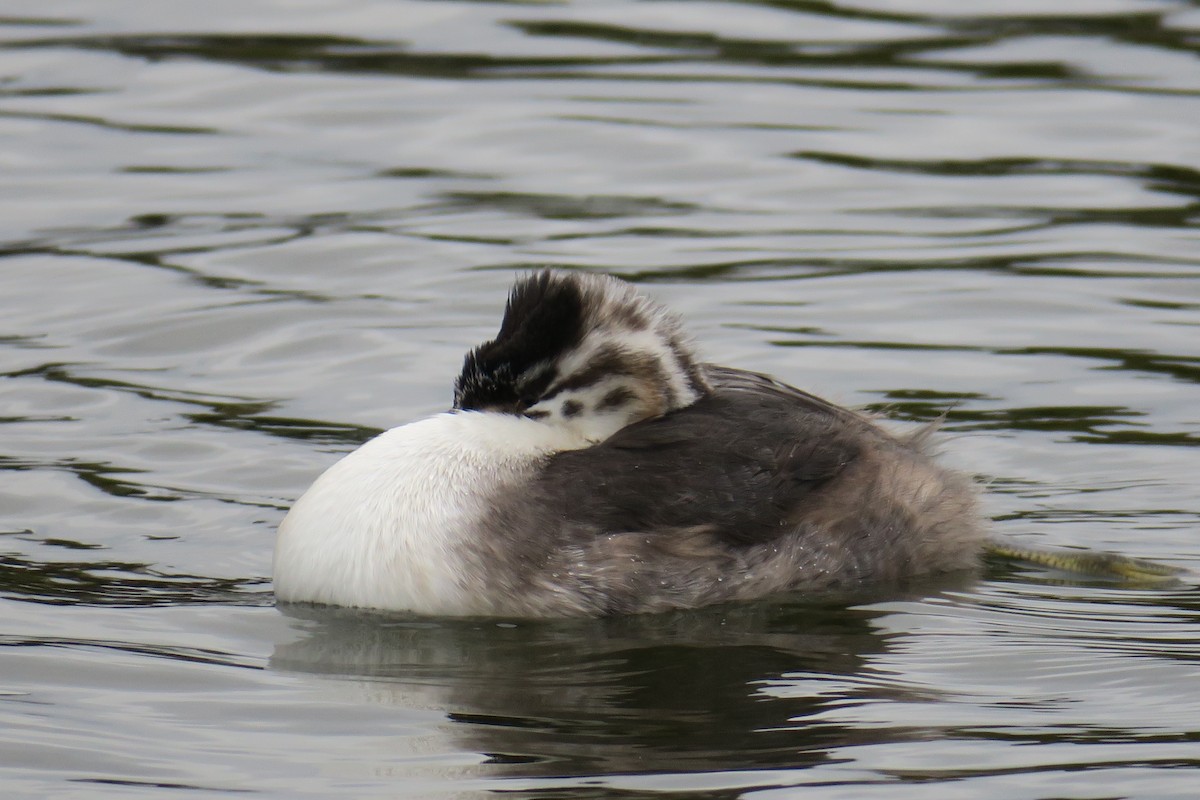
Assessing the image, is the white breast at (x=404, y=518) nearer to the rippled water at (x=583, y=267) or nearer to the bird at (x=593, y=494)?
the bird at (x=593, y=494)

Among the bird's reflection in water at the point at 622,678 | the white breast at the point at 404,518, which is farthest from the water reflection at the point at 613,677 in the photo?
the white breast at the point at 404,518

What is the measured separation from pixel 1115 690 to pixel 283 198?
739 centimetres

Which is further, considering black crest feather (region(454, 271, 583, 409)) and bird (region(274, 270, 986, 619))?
black crest feather (region(454, 271, 583, 409))

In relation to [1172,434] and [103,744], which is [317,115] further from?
[103,744]

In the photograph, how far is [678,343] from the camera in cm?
749

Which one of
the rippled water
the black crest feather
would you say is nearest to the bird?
the black crest feather

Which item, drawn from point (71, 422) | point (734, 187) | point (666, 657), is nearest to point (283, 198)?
point (734, 187)

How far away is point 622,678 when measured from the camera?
6621 mm

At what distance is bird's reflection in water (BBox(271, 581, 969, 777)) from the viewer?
5.96 m

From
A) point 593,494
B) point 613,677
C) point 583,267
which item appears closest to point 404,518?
point 593,494

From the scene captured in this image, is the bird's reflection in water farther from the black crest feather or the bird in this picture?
the black crest feather

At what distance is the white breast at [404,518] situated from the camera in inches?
277

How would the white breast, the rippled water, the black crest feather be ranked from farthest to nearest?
the black crest feather, the white breast, the rippled water

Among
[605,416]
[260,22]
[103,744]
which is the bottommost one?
[103,744]
